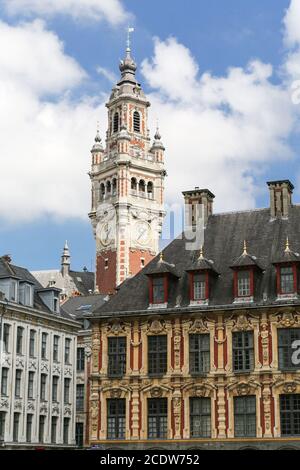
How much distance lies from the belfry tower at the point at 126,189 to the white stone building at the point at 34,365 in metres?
36.7

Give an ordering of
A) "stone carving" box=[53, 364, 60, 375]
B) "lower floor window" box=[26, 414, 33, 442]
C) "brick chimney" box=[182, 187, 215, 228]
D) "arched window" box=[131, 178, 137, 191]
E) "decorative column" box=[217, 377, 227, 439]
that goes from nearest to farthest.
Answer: "decorative column" box=[217, 377, 227, 439]
"brick chimney" box=[182, 187, 215, 228]
"lower floor window" box=[26, 414, 33, 442]
"stone carving" box=[53, 364, 60, 375]
"arched window" box=[131, 178, 137, 191]

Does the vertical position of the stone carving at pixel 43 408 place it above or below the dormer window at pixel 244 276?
below

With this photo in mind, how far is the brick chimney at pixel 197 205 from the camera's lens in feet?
152

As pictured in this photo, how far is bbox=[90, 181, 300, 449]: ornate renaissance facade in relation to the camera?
39469mm

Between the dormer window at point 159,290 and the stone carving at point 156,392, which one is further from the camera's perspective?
the dormer window at point 159,290

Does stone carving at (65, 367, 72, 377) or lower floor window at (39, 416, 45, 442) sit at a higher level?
stone carving at (65, 367, 72, 377)

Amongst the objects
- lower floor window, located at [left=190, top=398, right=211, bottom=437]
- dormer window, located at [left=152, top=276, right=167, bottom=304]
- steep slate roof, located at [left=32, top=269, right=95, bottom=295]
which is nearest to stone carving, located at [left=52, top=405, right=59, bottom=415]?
dormer window, located at [left=152, top=276, right=167, bottom=304]

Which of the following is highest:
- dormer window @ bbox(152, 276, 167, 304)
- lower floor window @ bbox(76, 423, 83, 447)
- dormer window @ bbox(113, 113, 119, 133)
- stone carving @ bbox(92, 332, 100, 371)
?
dormer window @ bbox(113, 113, 119, 133)

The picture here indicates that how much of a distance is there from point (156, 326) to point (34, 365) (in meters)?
16.1

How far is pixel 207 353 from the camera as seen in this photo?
41062 millimetres

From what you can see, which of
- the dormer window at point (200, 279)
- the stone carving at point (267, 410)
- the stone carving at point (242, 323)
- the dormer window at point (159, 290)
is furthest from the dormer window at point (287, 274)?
the dormer window at point (159, 290)

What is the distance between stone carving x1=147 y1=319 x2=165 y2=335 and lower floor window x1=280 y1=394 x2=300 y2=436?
7.17 meters

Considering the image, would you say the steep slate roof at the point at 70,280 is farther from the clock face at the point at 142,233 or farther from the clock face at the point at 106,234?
the clock face at the point at 142,233

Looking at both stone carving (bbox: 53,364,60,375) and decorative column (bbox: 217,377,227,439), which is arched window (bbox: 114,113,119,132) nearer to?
stone carving (bbox: 53,364,60,375)
